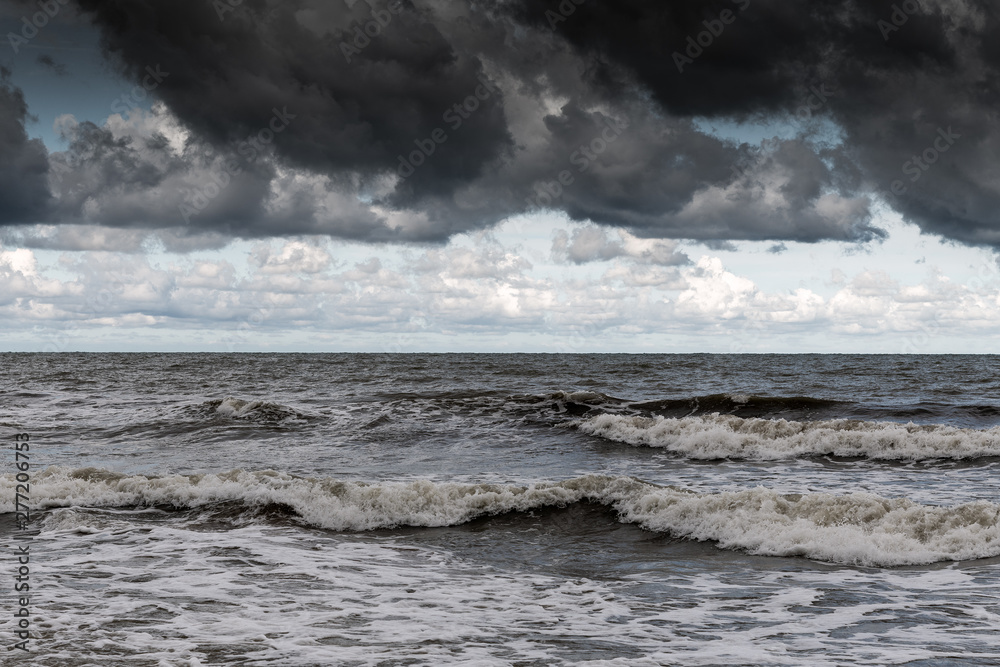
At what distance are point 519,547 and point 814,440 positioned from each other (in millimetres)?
11344

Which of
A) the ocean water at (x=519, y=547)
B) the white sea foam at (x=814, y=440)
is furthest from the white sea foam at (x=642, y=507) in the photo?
the white sea foam at (x=814, y=440)

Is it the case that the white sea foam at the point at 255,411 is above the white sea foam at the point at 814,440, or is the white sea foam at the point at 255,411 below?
below

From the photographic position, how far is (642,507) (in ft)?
39.8

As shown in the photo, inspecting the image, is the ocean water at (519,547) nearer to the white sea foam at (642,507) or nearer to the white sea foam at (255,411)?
the white sea foam at (642,507)

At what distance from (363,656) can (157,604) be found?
2680mm

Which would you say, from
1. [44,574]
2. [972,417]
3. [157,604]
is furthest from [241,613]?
[972,417]

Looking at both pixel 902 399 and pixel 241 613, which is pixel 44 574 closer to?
pixel 241 613

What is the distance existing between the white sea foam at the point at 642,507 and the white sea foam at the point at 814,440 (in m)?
6.67

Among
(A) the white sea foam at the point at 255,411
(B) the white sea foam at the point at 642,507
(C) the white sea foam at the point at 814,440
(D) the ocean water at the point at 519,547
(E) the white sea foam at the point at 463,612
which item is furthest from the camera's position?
(A) the white sea foam at the point at 255,411

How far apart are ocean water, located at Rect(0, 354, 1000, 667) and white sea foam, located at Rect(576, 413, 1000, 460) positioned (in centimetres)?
8

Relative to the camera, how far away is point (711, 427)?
20281 mm

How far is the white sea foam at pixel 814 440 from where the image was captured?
59.5 feet

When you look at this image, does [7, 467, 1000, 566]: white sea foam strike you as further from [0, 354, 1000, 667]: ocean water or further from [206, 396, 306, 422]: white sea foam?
[206, 396, 306, 422]: white sea foam

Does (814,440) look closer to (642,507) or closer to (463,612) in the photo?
(642,507)
